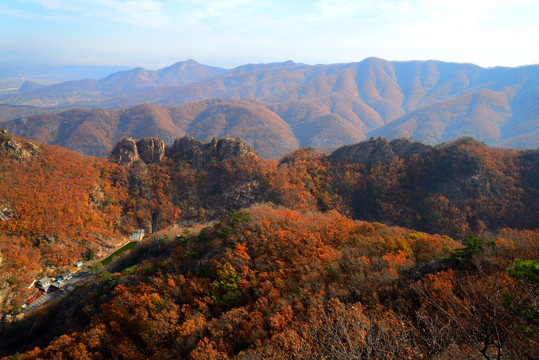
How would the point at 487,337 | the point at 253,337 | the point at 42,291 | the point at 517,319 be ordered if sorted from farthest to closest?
the point at 42,291
the point at 253,337
the point at 517,319
the point at 487,337

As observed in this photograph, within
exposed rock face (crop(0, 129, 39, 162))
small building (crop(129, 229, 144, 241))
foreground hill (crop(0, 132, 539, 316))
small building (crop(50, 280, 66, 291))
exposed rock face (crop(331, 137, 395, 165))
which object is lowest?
small building (crop(50, 280, 66, 291))

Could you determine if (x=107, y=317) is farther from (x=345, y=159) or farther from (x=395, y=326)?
(x=345, y=159)

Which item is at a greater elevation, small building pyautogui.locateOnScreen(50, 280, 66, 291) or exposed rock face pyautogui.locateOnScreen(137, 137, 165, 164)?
exposed rock face pyautogui.locateOnScreen(137, 137, 165, 164)

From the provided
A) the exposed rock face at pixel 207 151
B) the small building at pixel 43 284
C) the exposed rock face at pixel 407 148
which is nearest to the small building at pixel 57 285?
the small building at pixel 43 284

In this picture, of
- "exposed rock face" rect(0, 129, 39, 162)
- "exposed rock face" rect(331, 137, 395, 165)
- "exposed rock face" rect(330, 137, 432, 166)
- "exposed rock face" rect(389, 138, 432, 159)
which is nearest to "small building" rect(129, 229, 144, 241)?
"exposed rock face" rect(0, 129, 39, 162)

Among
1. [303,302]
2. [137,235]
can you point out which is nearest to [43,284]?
[137,235]

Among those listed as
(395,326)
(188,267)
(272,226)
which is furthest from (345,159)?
(395,326)

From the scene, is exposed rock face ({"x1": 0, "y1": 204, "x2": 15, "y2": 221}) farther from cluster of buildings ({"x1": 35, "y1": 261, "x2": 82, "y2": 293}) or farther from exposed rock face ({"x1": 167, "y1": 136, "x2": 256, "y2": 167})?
exposed rock face ({"x1": 167, "y1": 136, "x2": 256, "y2": 167})
